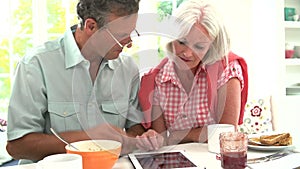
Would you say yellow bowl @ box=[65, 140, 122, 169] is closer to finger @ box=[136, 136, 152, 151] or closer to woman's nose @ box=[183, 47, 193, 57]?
finger @ box=[136, 136, 152, 151]

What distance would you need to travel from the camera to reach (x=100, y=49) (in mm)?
1268

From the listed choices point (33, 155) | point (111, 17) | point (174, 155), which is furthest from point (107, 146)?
point (111, 17)

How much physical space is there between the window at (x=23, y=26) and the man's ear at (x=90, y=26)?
162cm

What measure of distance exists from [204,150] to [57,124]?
514 mm

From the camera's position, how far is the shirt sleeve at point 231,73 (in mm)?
1317

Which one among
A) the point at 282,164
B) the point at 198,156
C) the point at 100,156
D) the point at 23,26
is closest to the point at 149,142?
the point at 198,156

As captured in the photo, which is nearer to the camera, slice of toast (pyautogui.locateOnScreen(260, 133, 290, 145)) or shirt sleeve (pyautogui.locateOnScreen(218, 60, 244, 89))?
slice of toast (pyautogui.locateOnScreen(260, 133, 290, 145))

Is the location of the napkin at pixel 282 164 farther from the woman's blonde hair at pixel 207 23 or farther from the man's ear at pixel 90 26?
the man's ear at pixel 90 26

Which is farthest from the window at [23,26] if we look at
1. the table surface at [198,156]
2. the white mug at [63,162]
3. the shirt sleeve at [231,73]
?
the white mug at [63,162]

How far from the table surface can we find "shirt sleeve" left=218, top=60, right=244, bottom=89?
243mm

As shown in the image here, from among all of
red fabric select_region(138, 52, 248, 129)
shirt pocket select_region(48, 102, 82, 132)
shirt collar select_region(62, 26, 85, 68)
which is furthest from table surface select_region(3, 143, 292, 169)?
shirt collar select_region(62, 26, 85, 68)

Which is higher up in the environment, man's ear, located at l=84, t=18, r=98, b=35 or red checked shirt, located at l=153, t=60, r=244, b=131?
man's ear, located at l=84, t=18, r=98, b=35

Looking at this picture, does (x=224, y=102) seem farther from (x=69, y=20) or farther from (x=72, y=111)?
(x=69, y=20)

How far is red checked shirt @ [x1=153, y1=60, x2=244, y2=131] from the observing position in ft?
4.36
